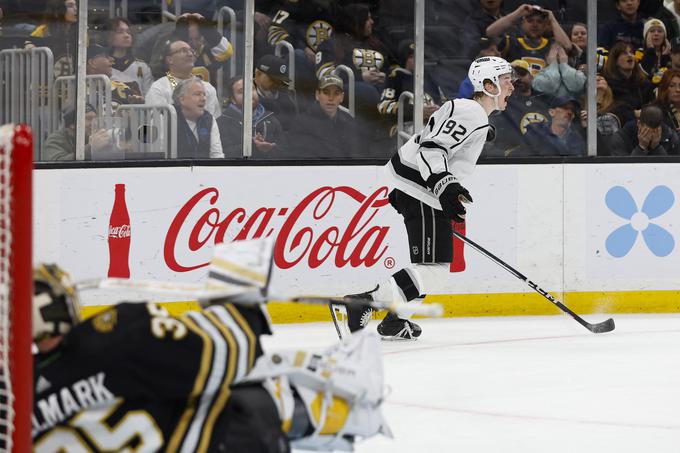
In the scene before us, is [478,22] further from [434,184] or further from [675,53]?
[434,184]

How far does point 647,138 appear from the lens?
5918mm

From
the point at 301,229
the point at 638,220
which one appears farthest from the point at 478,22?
the point at 301,229

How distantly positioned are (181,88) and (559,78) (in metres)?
1.76

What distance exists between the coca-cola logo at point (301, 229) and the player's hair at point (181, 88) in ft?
1.51

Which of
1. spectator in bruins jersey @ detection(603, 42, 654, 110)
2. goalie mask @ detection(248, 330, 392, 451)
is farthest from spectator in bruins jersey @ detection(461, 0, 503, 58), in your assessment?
goalie mask @ detection(248, 330, 392, 451)

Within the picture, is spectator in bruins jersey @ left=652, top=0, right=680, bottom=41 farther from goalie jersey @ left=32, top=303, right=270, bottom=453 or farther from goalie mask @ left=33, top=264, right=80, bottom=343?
goalie mask @ left=33, top=264, right=80, bottom=343

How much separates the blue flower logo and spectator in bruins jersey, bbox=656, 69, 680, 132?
56cm

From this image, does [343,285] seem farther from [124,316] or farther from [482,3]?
[124,316]

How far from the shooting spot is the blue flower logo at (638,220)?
18.1 feet

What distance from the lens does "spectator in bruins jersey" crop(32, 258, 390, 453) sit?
1.61 meters

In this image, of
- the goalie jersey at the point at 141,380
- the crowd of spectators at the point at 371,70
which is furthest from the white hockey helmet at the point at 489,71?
the goalie jersey at the point at 141,380

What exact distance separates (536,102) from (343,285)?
1371 mm

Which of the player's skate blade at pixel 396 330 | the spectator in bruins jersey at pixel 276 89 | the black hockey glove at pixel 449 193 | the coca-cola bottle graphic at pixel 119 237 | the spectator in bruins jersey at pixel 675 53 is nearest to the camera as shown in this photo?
the black hockey glove at pixel 449 193

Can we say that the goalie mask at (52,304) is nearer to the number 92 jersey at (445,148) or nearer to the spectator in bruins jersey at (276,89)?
the number 92 jersey at (445,148)
